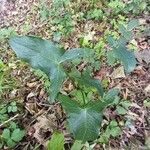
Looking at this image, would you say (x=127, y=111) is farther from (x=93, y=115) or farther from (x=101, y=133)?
(x=93, y=115)

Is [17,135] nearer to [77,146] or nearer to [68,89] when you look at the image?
[77,146]

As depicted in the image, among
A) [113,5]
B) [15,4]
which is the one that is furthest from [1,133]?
[15,4]

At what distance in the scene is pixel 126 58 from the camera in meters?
2.03

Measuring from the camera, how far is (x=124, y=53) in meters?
2.06

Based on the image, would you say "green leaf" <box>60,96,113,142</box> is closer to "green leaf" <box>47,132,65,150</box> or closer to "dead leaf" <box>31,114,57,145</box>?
"green leaf" <box>47,132,65,150</box>

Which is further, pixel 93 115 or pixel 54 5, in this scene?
pixel 54 5

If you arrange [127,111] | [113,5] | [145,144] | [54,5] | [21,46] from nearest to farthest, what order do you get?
[21,46] → [145,144] → [127,111] → [113,5] → [54,5]

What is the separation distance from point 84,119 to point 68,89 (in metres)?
0.79

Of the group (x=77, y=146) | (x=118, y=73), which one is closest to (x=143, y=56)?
(x=118, y=73)

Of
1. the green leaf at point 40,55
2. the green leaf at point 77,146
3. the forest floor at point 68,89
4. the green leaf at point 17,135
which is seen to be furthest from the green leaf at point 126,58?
the green leaf at point 17,135

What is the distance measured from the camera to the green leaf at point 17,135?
2311mm

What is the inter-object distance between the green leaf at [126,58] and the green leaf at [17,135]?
0.91 meters

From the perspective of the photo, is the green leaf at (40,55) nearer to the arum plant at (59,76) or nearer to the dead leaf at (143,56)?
the arum plant at (59,76)

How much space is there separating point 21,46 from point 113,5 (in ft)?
5.92
